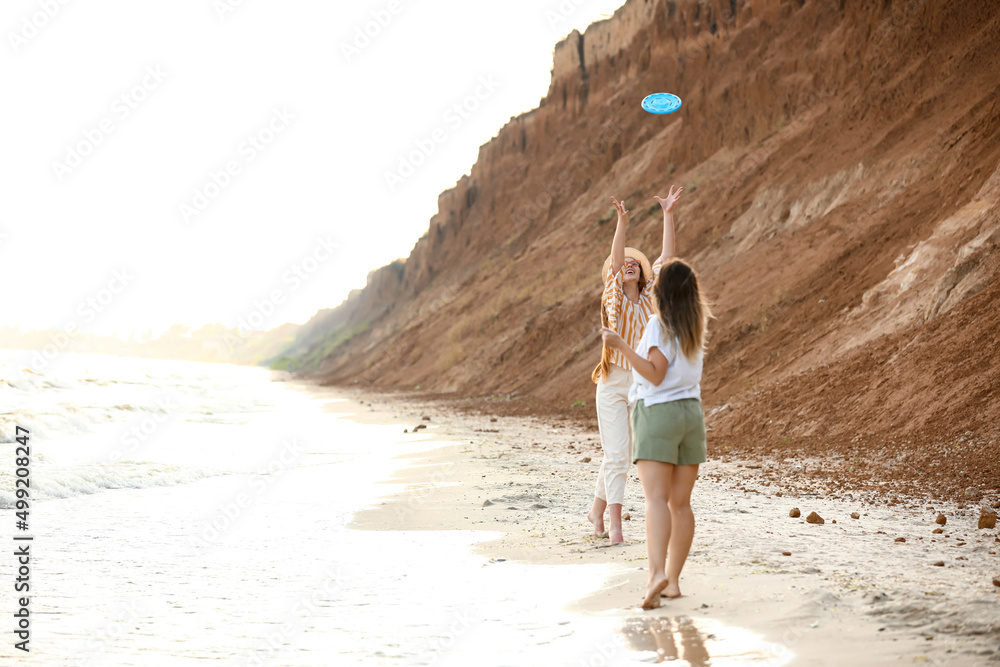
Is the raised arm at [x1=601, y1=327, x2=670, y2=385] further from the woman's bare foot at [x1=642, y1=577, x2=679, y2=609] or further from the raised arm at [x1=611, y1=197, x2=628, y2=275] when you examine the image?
the raised arm at [x1=611, y1=197, x2=628, y2=275]

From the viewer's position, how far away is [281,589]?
14.9 ft

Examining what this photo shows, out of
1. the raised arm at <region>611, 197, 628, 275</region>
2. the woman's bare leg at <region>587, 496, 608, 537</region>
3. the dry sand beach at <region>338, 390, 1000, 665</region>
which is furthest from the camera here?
the woman's bare leg at <region>587, 496, 608, 537</region>

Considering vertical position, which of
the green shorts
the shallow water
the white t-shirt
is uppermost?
the white t-shirt

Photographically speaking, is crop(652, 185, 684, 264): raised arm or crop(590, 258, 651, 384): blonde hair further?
crop(590, 258, 651, 384): blonde hair

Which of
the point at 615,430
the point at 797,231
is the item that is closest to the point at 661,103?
the point at 615,430

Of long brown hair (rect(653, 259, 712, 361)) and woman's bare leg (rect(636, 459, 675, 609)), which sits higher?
long brown hair (rect(653, 259, 712, 361))

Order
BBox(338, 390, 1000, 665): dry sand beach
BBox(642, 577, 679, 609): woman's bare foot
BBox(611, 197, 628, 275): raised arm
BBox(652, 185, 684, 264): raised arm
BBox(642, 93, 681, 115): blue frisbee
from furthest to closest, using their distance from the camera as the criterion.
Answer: BBox(642, 93, 681, 115): blue frisbee
BBox(611, 197, 628, 275): raised arm
BBox(652, 185, 684, 264): raised arm
BBox(642, 577, 679, 609): woman's bare foot
BBox(338, 390, 1000, 665): dry sand beach

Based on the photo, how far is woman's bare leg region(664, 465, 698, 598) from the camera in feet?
13.1

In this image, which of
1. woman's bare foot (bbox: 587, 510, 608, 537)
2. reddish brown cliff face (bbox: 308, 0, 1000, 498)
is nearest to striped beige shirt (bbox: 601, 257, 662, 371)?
woman's bare foot (bbox: 587, 510, 608, 537)

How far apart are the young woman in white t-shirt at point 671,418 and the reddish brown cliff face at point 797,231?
416cm

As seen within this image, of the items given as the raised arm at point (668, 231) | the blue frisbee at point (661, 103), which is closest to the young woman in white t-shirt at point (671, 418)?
the raised arm at point (668, 231)

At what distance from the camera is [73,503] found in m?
7.71

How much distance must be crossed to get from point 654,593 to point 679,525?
0.37 metres

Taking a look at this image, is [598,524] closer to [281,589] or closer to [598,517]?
[598,517]
